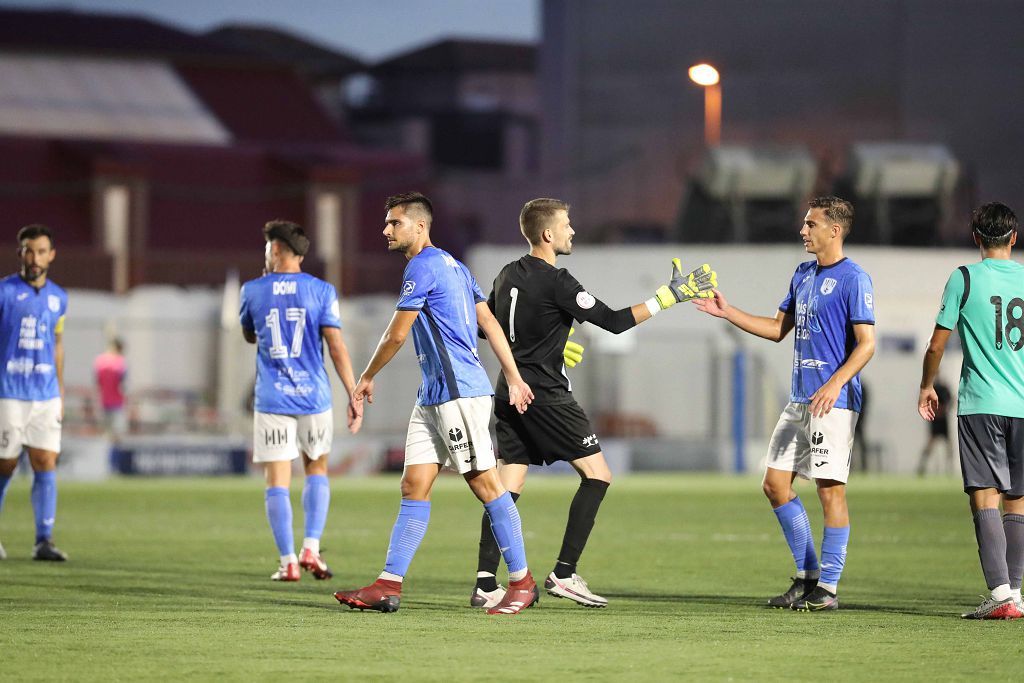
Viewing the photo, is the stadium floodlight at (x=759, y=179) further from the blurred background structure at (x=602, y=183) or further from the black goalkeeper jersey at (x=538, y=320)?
the black goalkeeper jersey at (x=538, y=320)

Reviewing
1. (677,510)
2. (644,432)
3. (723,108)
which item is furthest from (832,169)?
(677,510)

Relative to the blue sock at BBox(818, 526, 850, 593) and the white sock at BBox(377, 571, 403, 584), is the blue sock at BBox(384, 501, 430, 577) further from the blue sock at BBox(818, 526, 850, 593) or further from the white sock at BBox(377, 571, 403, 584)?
the blue sock at BBox(818, 526, 850, 593)

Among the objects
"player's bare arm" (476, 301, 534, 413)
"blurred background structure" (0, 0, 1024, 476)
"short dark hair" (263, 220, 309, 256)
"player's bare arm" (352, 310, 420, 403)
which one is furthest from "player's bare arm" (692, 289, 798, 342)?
"blurred background structure" (0, 0, 1024, 476)

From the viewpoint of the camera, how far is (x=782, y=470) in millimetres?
9664

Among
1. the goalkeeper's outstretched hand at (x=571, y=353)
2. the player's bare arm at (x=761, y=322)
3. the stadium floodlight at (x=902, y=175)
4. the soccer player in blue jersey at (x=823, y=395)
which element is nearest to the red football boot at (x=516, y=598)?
the goalkeeper's outstretched hand at (x=571, y=353)

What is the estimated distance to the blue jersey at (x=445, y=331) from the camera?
358 inches

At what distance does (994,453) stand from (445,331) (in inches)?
118

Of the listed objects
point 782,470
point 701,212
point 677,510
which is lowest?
point 677,510

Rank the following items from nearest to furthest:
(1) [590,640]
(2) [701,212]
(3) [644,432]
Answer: (1) [590,640]
(3) [644,432]
(2) [701,212]

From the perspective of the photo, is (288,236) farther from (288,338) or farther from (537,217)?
(537,217)

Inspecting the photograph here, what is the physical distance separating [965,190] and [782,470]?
3192 centimetres

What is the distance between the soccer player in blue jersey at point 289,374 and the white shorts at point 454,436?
2021mm

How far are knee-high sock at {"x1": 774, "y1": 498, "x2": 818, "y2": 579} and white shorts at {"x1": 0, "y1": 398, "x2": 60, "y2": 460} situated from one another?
5671 mm

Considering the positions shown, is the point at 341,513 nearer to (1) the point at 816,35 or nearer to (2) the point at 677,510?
(2) the point at 677,510
